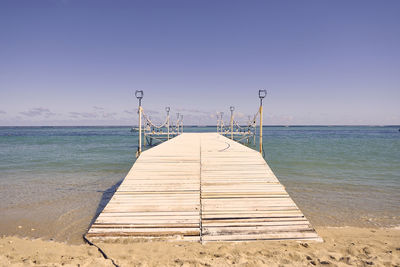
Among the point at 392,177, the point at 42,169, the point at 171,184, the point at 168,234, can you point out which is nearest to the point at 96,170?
the point at 42,169

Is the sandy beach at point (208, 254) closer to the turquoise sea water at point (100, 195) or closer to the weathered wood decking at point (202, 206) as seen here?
the weathered wood decking at point (202, 206)

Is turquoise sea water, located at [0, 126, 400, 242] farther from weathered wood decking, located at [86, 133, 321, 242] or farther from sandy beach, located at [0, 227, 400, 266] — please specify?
weathered wood decking, located at [86, 133, 321, 242]

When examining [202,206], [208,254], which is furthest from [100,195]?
[208,254]

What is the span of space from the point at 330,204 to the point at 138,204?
18.9 ft

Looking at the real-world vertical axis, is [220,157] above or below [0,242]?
above

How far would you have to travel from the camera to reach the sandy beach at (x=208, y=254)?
3625mm

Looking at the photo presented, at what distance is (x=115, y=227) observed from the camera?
14.5 feet

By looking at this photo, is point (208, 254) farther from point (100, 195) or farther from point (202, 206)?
point (100, 195)

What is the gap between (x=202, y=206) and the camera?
5023 millimetres

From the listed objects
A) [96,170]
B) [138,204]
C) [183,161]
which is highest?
[183,161]

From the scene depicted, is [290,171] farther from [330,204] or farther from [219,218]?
[219,218]

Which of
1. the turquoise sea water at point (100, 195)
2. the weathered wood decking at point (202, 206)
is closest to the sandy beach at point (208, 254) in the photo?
the weathered wood decking at point (202, 206)

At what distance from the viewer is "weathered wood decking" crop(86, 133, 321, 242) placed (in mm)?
4324

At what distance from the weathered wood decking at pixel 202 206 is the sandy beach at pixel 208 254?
21cm
